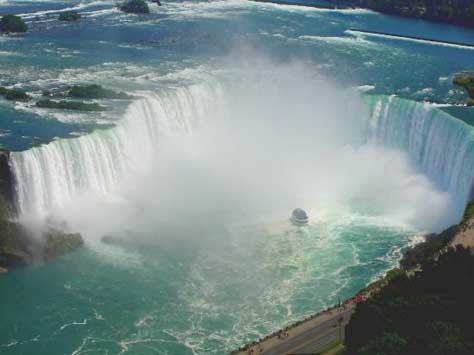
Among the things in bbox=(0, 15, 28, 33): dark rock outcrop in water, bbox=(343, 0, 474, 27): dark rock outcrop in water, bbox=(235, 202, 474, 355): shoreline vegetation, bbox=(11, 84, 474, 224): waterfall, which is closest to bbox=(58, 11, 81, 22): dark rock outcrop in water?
bbox=(0, 15, 28, 33): dark rock outcrop in water

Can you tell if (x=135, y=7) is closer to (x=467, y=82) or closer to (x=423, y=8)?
(x=423, y=8)

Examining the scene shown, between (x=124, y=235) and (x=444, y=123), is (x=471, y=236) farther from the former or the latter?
(x=124, y=235)

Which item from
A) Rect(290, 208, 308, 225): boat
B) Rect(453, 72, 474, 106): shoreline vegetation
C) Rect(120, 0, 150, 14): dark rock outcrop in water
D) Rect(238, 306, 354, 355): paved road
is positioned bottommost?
Rect(290, 208, 308, 225): boat

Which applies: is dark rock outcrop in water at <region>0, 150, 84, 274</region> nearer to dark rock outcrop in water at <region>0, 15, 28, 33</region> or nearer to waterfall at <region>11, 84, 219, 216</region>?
waterfall at <region>11, 84, 219, 216</region>

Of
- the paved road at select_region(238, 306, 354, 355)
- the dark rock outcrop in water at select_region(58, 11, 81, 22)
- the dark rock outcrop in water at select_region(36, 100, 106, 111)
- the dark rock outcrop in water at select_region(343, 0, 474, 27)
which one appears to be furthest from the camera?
the dark rock outcrop in water at select_region(343, 0, 474, 27)

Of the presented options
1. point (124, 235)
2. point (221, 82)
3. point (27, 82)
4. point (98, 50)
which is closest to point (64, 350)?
point (124, 235)

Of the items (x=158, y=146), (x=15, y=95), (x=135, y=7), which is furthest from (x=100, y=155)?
(x=135, y=7)

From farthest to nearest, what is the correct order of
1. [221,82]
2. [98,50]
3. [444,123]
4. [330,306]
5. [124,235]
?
[98,50] < [221,82] < [444,123] < [124,235] < [330,306]
